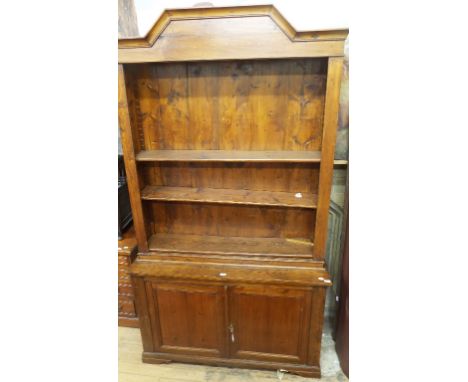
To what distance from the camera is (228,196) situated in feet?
5.25

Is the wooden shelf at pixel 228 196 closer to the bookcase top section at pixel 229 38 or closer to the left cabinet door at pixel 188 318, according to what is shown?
the left cabinet door at pixel 188 318

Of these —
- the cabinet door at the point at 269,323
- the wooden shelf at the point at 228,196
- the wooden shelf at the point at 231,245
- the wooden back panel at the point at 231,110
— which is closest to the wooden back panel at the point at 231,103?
the wooden back panel at the point at 231,110

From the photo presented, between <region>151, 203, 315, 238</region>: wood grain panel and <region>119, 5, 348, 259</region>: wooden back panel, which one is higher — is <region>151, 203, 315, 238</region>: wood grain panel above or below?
below

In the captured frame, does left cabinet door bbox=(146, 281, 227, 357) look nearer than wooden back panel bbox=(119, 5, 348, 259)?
No

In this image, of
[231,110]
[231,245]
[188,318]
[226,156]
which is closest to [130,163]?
[226,156]

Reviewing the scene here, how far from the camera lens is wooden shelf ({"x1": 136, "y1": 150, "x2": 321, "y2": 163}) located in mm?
1424

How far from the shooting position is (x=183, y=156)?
1525mm

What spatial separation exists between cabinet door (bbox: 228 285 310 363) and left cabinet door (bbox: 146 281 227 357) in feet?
0.26

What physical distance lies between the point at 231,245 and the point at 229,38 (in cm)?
112

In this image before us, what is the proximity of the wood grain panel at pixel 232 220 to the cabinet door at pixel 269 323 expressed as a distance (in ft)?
1.20

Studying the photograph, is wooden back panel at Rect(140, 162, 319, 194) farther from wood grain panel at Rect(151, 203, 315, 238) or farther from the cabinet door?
the cabinet door

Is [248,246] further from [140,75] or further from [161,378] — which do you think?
[140,75]

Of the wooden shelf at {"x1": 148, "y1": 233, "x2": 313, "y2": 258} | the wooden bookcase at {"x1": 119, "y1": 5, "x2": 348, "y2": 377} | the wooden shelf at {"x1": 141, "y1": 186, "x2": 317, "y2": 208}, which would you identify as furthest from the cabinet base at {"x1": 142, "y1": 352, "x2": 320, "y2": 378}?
the wooden shelf at {"x1": 141, "y1": 186, "x2": 317, "y2": 208}
